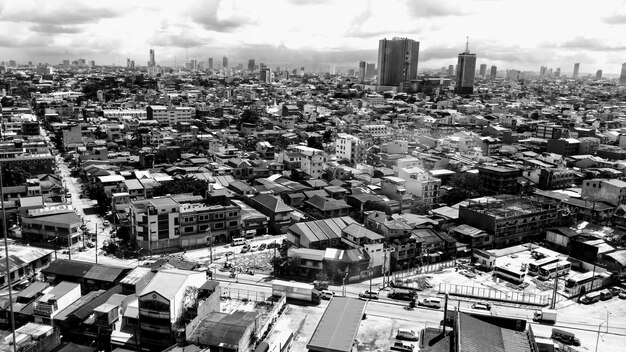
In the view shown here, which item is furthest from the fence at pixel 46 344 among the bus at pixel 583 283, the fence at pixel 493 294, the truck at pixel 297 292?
the bus at pixel 583 283

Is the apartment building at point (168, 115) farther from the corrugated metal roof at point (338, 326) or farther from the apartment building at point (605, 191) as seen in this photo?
the corrugated metal roof at point (338, 326)

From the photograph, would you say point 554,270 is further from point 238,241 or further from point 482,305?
point 238,241

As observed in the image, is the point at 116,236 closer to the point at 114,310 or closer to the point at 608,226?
the point at 114,310

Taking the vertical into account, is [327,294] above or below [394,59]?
below

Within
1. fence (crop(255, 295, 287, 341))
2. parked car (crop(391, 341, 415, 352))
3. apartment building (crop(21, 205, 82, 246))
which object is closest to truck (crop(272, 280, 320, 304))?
fence (crop(255, 295, 287, 341))

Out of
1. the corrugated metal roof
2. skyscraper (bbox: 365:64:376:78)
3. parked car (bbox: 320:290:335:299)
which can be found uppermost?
skyscraper (bbox: 365:64:376:78)

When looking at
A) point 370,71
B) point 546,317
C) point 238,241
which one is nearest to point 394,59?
point 370,71

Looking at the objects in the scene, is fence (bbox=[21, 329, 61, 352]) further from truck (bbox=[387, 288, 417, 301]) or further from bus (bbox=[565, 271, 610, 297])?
bus (bbox=[565, 271, 610, 297])

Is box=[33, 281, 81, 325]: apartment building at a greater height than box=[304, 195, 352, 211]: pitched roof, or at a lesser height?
lesser
